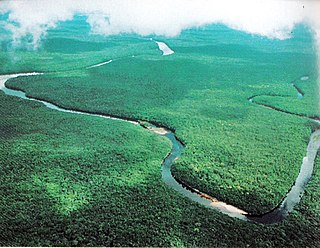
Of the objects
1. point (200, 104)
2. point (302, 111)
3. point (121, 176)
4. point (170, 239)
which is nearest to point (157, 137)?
point (121, 176)

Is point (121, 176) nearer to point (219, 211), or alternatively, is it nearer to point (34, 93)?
point (219, 211)

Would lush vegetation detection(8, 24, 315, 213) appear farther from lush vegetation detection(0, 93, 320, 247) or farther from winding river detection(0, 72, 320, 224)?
lush vegetation detection(0, 93, 320, 247)

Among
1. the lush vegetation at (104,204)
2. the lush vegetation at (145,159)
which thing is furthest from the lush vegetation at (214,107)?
the lush vegetation at (104,204)

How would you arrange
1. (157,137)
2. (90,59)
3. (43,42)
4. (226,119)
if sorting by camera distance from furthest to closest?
(43,42) < (90,59) < (226,119) < (157,137)

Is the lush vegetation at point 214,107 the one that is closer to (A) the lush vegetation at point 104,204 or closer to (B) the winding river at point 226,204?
(B) the winding river at point 226,204

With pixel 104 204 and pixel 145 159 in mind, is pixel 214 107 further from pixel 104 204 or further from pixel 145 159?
pixel 104 204

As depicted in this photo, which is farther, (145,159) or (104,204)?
(145,159)

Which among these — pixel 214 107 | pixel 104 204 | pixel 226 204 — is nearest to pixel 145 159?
pixel 104 204

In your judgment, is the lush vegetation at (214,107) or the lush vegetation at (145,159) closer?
the lush vegetation at (145,159)
